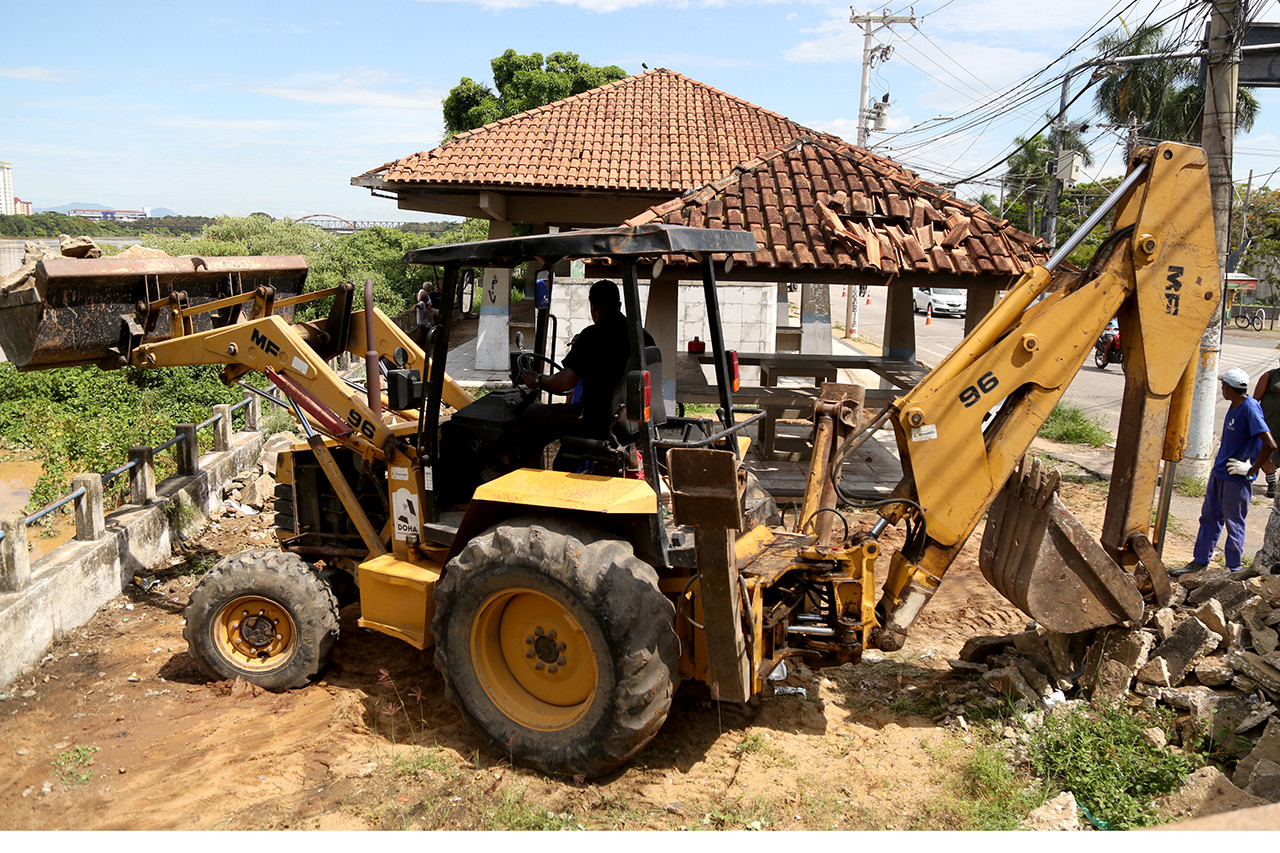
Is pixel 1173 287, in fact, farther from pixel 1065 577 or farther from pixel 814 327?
pixel 814 327

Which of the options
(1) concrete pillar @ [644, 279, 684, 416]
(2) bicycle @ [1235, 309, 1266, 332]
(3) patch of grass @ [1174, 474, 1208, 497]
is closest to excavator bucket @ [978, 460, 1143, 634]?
(1) concrete pillar @ [644, 279, 684, 416]

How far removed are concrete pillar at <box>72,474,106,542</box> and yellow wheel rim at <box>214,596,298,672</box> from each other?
5.97ft

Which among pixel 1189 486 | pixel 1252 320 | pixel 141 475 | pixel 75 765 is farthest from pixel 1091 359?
pixel 75 765

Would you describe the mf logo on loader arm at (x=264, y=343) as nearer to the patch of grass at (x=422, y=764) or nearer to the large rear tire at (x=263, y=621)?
the large rear tire at (x=263, y=621)

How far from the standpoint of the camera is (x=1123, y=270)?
4207mm

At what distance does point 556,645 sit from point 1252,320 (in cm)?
3714

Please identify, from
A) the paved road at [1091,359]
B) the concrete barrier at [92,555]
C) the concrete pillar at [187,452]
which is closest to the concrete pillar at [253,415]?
the concrete barrier at [92,555]

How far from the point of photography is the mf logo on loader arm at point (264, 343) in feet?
16.9

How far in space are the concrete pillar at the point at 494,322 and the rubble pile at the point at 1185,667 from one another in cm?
1365

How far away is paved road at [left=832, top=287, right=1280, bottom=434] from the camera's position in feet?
50.9

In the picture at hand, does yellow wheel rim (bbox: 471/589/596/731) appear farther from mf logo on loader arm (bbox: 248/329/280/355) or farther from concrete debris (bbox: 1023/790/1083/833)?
mf logo on loader arm (bbox: 248/329/280/355)

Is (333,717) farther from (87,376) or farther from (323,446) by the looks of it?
(87,376)

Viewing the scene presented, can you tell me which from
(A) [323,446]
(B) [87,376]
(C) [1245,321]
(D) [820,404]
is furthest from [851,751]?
(C) [1245,321]

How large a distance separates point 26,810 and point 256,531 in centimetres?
404
